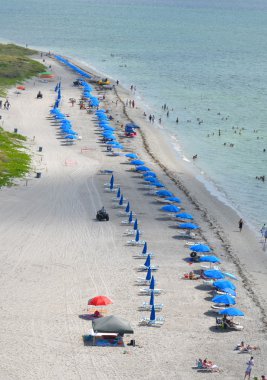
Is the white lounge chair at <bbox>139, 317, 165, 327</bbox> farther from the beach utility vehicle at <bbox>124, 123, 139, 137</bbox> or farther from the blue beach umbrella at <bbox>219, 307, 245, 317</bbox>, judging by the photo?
the beach utility vehicle at <bbox>124, 123, 139, 137</bbox>

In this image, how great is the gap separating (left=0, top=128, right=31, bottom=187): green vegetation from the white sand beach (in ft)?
3.42

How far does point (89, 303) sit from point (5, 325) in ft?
14.2

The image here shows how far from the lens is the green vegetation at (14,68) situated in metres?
119

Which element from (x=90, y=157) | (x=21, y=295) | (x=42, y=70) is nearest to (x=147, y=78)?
(x=42, y=70)

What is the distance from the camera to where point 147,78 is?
145 meters

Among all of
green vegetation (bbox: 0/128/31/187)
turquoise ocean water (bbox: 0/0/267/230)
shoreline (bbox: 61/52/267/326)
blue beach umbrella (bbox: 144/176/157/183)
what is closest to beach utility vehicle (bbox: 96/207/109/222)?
shoreline (bbox: 61/52/267/326)

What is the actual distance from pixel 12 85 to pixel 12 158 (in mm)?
44098

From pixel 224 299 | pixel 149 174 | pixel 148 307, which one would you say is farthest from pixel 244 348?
pixel 149 174

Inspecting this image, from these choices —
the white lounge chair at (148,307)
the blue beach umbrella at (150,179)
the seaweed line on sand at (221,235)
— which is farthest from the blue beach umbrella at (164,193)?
the white lounge chair at (148,307)

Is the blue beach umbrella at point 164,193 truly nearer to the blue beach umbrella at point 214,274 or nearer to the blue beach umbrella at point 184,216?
the blue beach umbrella at point 184,216

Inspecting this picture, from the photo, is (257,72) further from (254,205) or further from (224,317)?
(224,317)

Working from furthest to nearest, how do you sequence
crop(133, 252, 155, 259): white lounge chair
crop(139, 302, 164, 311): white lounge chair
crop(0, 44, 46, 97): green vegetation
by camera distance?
crop(0, 44, 46, 97): green vegetation
crop(133, 252, 155, 259): white lounge chair
crop(139, 302, 164, 311): white lounge chair

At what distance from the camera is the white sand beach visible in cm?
3947

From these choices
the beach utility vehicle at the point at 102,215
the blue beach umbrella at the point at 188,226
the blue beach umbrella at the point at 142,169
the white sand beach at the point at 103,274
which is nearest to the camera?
the white sand beach at the point at 103,274
